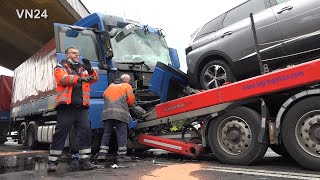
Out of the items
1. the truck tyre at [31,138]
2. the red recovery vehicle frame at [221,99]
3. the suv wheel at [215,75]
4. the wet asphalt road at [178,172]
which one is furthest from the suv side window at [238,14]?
the truck tyre at [31,138]

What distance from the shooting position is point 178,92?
6.48 metres

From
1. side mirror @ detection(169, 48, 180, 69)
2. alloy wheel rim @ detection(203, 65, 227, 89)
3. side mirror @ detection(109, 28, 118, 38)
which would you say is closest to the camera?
alloy wheel rim @ detection(203, 65, 227, 89)

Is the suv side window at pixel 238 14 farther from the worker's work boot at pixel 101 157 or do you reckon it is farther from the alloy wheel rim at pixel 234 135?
the worker's work boot at pixel 101 157

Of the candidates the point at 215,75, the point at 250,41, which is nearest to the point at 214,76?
the point at 215,75

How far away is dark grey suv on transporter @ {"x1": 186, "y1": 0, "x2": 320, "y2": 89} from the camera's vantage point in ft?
15.8

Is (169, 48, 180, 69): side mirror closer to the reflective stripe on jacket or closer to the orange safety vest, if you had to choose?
the reflective stripe on jacket

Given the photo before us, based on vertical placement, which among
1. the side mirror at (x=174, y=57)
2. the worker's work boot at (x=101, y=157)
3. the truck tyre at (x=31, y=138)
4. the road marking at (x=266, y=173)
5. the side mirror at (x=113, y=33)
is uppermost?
the side mirror at (x=113, y=33)

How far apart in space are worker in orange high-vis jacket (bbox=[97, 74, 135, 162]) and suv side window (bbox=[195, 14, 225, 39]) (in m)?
1.64

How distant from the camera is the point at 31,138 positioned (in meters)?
9.77

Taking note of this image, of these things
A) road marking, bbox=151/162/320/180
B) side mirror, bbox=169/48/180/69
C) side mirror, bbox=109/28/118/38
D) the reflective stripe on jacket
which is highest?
side mirror, bbox=109/28/118/38

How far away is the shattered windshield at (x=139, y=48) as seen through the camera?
7.29 m

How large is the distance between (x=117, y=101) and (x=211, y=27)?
2137mm

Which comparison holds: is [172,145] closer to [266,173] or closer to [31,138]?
[266,173]

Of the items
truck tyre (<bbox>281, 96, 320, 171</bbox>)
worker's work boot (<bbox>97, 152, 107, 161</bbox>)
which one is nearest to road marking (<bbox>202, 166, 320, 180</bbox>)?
truck tyre (<bbox>281, 96, 320, 171</bbox>)
